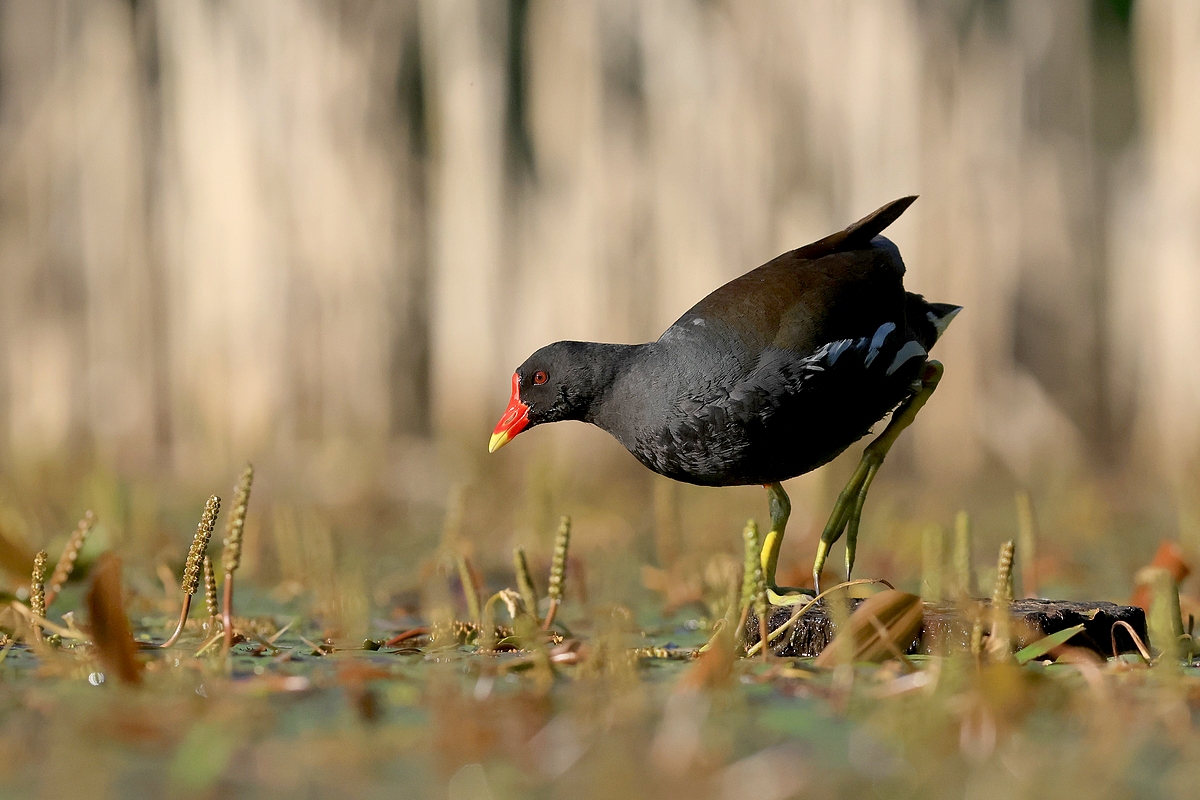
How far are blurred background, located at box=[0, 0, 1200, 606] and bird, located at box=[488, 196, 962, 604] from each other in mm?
1801

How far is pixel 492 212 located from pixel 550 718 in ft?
11.2

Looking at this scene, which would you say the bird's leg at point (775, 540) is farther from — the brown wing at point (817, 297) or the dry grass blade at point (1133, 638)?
the dry grass blade at point (1133, 638)

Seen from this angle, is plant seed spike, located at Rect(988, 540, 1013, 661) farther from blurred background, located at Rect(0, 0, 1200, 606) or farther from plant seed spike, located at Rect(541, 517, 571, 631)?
blurred background, located at Rect(0, 0, 1200, 606)

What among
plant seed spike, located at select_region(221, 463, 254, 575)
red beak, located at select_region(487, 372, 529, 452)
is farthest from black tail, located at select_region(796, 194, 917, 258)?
plant seed spike, located at select_region(221, 463, 254, 575)

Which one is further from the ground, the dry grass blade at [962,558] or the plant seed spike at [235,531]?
the plant seed spike at [235,531]

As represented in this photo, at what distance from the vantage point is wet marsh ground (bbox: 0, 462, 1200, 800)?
124 centimetres

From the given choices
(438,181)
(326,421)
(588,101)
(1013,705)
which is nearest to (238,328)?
(326,421)

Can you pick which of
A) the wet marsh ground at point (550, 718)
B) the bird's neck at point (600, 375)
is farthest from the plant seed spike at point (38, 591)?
the bird's neck at point (600, 375)

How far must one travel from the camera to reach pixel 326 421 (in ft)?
15.3

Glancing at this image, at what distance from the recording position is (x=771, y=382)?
2.21 meters

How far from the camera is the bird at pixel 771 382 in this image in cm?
223

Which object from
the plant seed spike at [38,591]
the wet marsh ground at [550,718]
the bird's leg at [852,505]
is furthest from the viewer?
the bird's leg at [852,505]

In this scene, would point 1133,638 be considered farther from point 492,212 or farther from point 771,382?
point 492,212

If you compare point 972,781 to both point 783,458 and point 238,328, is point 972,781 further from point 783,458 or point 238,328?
point 238,328
